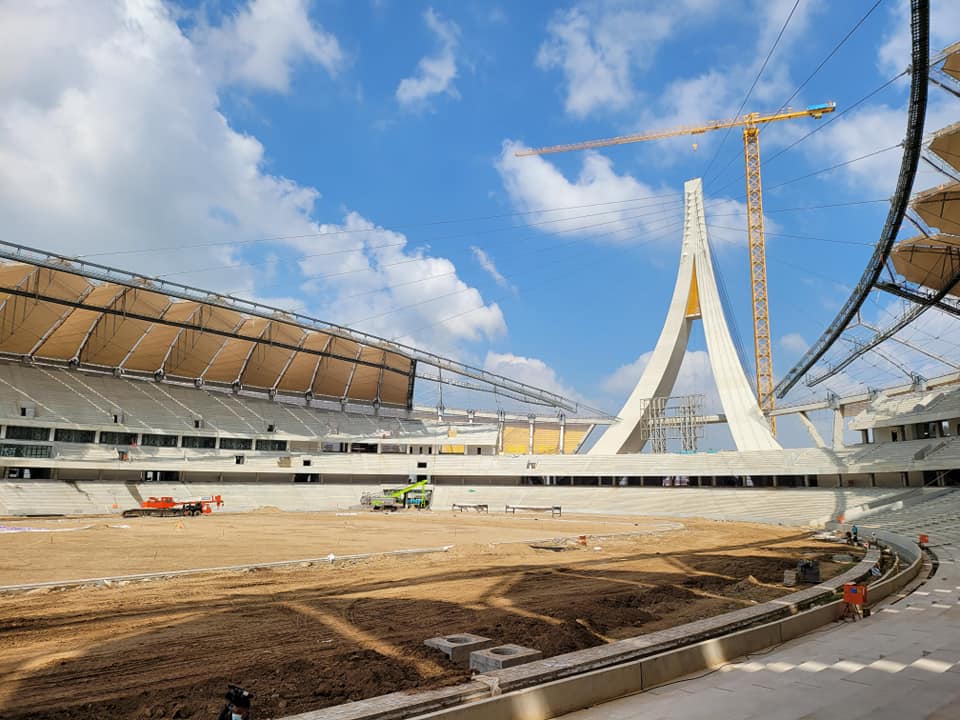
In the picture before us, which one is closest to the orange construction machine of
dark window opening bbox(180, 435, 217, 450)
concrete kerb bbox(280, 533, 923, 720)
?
dark window opening bbox(180, 435, 217, 450)

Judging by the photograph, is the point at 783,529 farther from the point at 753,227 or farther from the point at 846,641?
the point at 753,227

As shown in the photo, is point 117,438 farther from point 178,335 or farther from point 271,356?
point 271,356

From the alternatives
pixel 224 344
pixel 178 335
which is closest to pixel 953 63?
pixel 224 344

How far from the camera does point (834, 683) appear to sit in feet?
21.6

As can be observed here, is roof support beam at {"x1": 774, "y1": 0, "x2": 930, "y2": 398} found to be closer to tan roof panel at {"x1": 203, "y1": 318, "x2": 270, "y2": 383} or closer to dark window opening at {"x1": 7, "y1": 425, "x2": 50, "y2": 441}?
tan roof panel at {"x1": 203, "y1": 318, "x2": 270, "y2": 383}

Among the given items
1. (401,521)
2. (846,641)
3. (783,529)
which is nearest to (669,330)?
(783,529)

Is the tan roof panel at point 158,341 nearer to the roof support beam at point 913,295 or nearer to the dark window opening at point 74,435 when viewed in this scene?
the dark window opening at point 74,435

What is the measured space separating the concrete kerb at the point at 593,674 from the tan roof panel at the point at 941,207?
22186 millimetres

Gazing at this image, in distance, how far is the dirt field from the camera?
6.82 m

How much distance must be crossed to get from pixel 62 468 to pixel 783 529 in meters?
48.9

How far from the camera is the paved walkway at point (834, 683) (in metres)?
5.77

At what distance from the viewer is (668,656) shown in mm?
6930

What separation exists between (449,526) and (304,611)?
23133 mm

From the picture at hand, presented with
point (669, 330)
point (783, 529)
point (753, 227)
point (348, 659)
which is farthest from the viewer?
point (753, 227)
